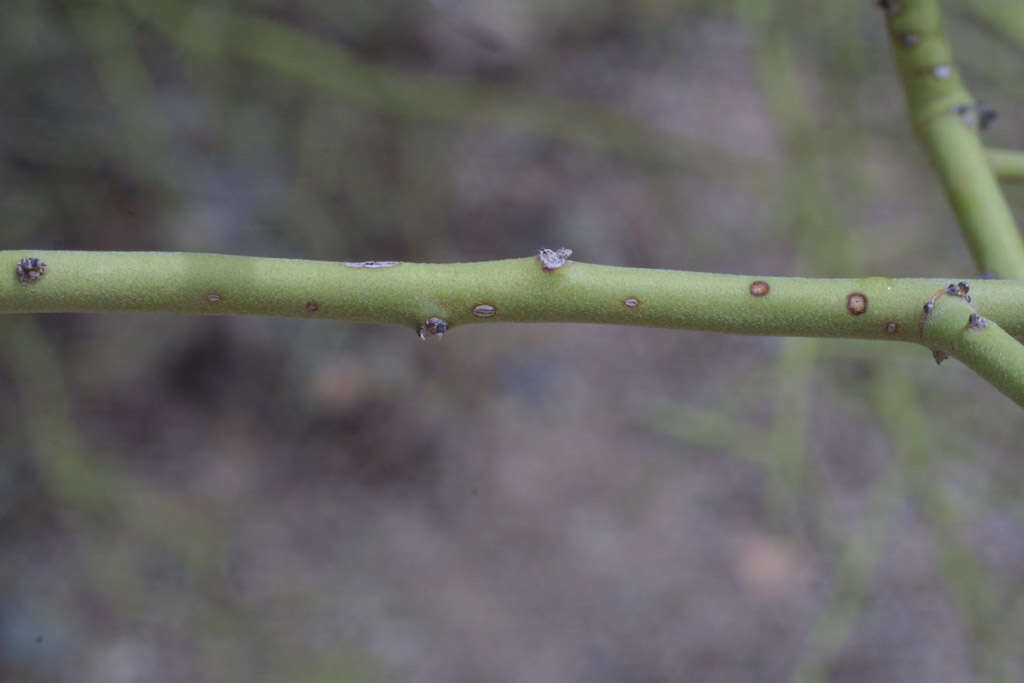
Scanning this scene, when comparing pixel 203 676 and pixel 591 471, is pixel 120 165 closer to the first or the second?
pixel 203 676

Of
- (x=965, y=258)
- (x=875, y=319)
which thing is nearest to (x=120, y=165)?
(x=875, y=319)

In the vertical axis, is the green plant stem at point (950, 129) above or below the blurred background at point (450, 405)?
below

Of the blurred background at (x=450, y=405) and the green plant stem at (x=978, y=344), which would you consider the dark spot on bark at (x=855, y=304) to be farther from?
the blurred background at (x=450, y=405)

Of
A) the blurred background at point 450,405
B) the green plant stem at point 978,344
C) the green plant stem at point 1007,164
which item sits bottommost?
the green plant stem at point 978,344

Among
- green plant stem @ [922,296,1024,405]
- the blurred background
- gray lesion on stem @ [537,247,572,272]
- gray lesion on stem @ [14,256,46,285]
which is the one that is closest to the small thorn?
green plant stem @ [922,296,1024,405]

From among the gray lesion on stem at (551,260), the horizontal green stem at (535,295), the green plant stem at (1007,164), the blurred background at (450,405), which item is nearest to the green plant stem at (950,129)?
the green plant stem at (1007,164)
